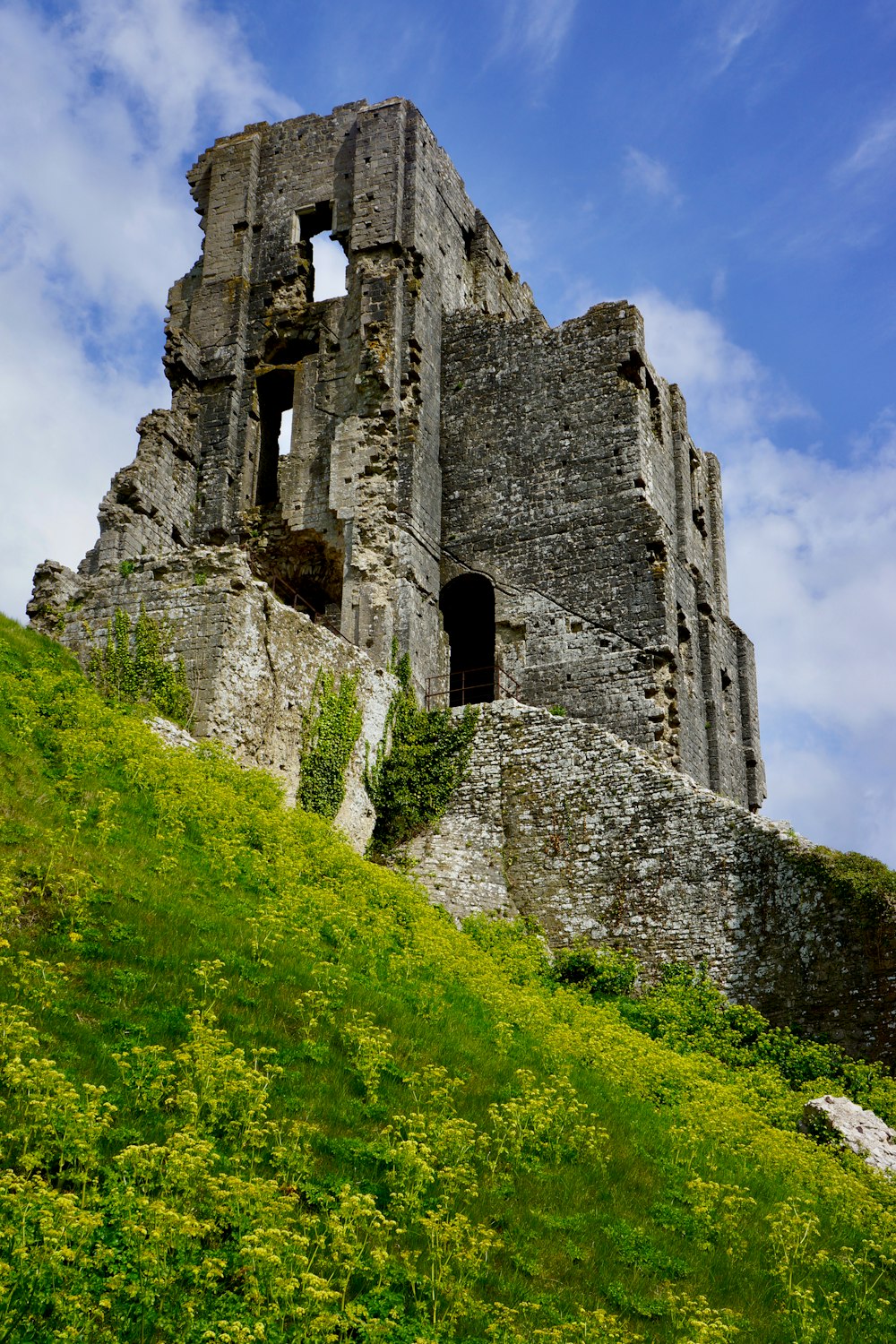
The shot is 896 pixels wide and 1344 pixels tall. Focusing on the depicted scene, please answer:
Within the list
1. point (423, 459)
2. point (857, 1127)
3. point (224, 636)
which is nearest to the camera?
point (857, 1127)

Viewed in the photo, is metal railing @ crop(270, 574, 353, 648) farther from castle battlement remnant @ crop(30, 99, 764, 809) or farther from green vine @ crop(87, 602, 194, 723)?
green vine @ crop(87, 602, 194, 723)

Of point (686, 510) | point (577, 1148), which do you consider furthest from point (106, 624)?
point (686, 510)

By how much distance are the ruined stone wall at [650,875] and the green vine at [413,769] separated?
0.83 ft

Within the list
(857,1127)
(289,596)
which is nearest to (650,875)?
(857,1127)

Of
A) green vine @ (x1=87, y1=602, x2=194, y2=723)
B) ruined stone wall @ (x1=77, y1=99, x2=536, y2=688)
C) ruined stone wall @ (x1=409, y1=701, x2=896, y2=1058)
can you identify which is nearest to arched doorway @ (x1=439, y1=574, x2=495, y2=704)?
ruined stone wall @ (x1=77, y1=99, x2=536, y2=688)

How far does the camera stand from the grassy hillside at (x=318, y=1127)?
5504 mm

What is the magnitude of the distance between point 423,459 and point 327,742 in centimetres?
746

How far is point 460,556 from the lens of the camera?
23.1 m

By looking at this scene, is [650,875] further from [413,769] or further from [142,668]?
[142,668]

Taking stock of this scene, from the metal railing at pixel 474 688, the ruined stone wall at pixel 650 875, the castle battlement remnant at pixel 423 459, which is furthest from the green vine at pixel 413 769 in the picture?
the castle battlement remnant at pixel 423 459

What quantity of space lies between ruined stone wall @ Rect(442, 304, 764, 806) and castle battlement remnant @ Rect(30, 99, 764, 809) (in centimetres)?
5

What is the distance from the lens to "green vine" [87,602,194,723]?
15477mm

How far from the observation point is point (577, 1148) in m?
8.73

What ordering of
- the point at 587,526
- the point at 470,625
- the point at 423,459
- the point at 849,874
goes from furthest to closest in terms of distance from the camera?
the point at 470,625
the point at 423,459
the point at 587,526
the point at 849,874
